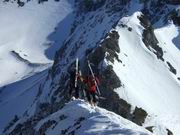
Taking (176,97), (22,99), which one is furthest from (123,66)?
(22,99)

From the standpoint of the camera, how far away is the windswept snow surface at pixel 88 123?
108 feet

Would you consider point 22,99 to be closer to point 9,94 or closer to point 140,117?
point 9,94

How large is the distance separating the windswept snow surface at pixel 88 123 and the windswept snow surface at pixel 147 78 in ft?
97.4

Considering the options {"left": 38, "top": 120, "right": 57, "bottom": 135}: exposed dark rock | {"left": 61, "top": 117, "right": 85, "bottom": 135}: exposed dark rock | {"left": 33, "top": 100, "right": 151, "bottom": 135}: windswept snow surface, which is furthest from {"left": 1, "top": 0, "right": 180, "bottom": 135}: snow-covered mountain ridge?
{"left": 61, "top": 117, "right": 85, "bottom": 135}: exposed dark rock

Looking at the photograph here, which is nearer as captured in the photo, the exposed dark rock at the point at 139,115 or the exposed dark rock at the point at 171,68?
the exposed dark rock at the point at 139,115

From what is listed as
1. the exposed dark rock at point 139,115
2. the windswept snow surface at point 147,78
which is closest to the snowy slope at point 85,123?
the exposed dark rock at point 139,115

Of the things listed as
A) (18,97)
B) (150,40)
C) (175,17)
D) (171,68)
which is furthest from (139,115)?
(18,97)

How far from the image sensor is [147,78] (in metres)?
81.9

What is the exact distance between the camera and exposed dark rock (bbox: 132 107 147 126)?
2530 inches

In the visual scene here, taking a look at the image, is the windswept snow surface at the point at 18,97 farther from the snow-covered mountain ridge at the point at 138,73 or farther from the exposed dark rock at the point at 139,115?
the exposed dark rock at the point at 139,115

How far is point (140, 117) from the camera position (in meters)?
64.9

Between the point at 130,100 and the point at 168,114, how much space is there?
8157 mm

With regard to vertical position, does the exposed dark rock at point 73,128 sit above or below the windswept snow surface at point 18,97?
above

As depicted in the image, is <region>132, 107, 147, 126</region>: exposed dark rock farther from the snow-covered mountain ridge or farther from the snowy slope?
the snowy slope
